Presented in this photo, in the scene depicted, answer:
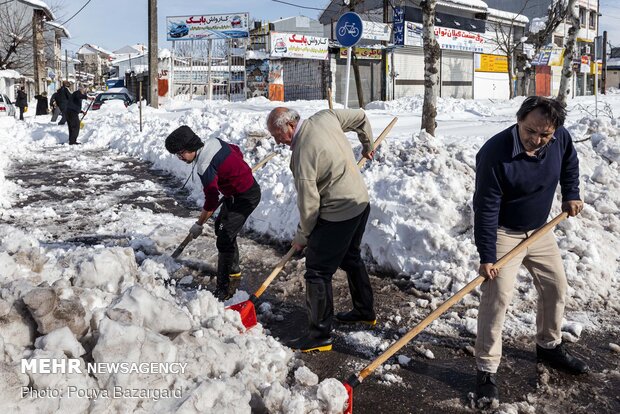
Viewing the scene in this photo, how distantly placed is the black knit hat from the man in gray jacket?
3.20 ft

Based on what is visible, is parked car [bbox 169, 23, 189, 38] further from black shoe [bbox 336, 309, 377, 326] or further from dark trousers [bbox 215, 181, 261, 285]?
black shoe [bbox 336, 309, 377, 326]

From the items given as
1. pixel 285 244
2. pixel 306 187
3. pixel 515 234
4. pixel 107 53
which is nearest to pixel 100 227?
pixel 285 244

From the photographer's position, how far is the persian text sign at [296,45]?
24469 millimetres

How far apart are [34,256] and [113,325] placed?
4.71ft

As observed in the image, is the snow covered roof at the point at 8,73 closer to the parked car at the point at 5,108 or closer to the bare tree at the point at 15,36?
the bare tree at the point at 15,36

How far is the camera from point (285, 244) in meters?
6.52

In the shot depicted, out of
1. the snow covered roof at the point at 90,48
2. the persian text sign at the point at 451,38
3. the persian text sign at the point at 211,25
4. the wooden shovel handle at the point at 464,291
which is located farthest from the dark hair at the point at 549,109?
the snow covered roof at the point at 90,48

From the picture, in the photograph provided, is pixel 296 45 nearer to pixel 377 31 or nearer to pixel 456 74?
pixel 377 31

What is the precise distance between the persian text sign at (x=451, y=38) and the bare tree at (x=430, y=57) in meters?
19.0

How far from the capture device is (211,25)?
81.3 feet

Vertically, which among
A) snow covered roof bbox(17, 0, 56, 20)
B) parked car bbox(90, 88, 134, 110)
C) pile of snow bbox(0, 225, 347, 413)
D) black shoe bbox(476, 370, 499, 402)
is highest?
snow covered roof bbox(17, 0, 56, 20)

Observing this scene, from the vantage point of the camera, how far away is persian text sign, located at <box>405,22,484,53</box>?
1099 inches

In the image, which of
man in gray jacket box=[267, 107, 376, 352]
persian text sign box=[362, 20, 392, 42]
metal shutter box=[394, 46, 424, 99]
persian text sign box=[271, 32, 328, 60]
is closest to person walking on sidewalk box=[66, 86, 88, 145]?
persian text sign box=[271, 32, 328, 60]

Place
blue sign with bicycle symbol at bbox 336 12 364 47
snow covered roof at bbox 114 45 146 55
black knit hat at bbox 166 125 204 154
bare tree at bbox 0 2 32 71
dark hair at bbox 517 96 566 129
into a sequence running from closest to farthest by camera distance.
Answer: dark hair at bbox 517 96 566 129, black knit hat at bbox 166 125 204 154, blue sign with bicycle symbol at bbox 336 12 364 47, bare tree at bbox 0 2 32 71, snow covered roof at bbox 114 45 146 55
